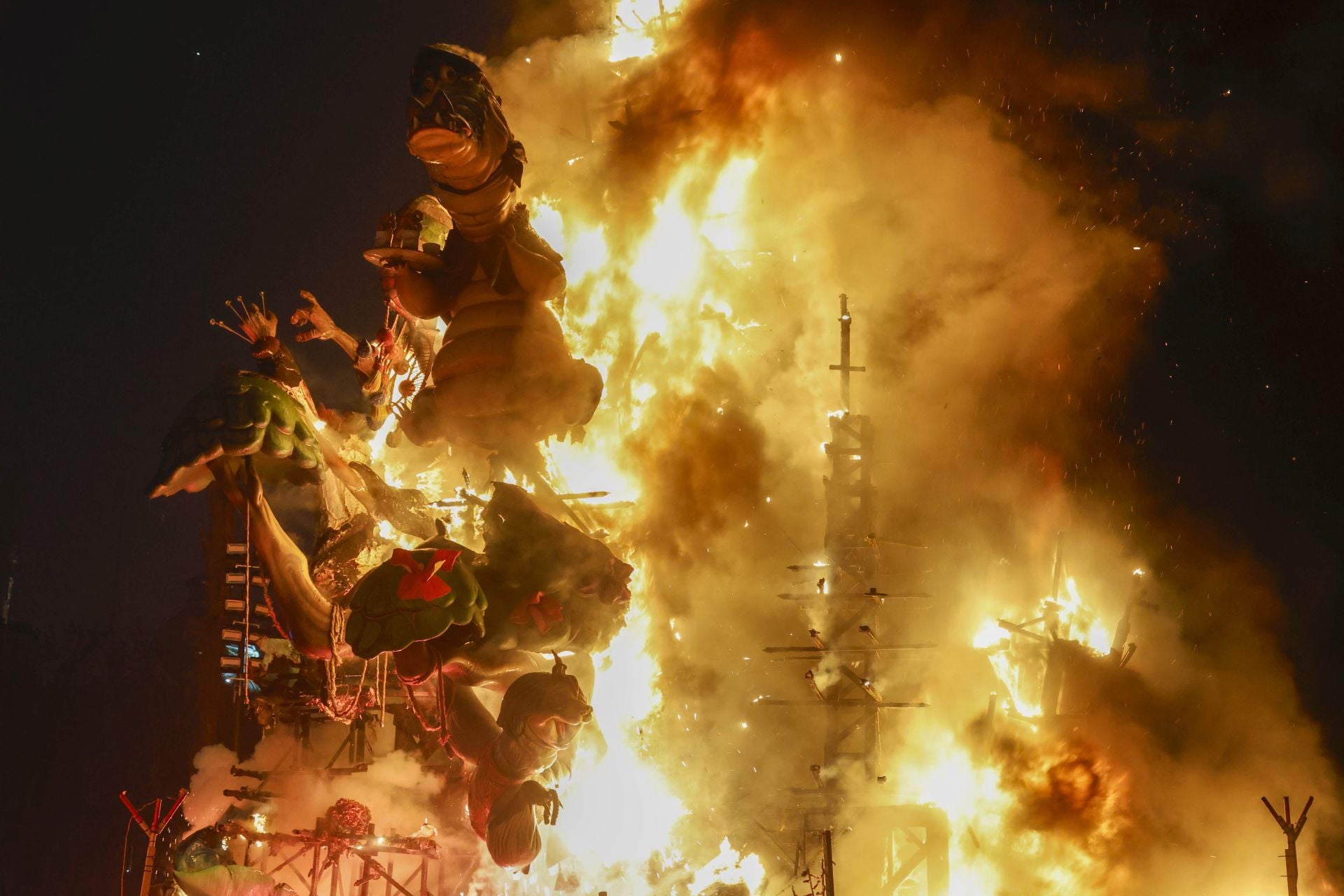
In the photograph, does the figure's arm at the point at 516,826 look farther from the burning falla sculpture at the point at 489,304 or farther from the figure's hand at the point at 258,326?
the figure's hand at the point at 258,326

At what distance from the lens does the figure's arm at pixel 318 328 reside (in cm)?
1412

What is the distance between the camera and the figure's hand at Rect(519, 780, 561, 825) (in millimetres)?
12078

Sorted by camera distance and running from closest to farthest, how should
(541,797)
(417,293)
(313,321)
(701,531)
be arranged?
(541,797) < (417,293) < (313,321) < (701,531)

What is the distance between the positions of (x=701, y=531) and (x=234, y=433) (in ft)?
23.1

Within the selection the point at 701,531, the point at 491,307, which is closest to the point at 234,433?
the point at 491,307

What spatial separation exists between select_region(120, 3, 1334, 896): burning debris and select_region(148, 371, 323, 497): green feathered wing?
2.5 inches

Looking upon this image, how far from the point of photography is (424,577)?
11.2 m

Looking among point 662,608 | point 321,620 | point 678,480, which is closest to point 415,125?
point 321,620

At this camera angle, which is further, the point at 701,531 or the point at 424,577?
the point at 701,531

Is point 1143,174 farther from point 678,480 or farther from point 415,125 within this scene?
point 415,125

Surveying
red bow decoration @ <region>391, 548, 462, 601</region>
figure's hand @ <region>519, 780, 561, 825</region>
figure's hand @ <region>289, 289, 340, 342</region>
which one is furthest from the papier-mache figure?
figure's hand @ <region>519, 780, 561, 825</region>

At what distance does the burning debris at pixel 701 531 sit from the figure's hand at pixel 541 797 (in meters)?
0.07

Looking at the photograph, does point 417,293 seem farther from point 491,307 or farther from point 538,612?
point 538,612

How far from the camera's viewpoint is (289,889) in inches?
632
